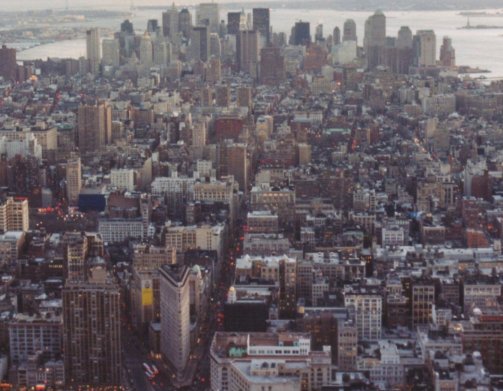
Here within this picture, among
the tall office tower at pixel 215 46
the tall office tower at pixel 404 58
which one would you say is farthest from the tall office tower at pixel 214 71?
the tall office tower at pixel 404 58

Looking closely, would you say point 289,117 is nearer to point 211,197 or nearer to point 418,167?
point 418,167

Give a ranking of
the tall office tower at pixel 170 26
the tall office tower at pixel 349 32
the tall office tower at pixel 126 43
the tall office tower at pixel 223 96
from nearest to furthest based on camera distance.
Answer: the tall office tower at pixel 223 96 < the tall office tower at pixel 126 43 < the tall office tower at pixel 349 32 < the tall office tower at pixel 170 26

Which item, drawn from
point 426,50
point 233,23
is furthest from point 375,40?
point 233,23

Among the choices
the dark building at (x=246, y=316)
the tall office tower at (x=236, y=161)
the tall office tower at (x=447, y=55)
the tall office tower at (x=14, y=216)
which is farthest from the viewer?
the tall office tower at (x=447, y=55)

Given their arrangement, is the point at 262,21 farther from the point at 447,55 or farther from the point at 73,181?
the point at 73,181

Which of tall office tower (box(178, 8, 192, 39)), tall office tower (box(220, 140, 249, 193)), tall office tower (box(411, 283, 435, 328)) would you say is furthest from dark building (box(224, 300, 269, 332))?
tall office tower (box(178, 8, 192, 39))

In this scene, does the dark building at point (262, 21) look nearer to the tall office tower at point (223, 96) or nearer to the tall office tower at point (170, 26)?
the tall office tower at point (170, 26)

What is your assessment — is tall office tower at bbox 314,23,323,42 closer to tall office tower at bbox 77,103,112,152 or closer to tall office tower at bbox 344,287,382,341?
tall office tower at bbox 77,103,112,152
